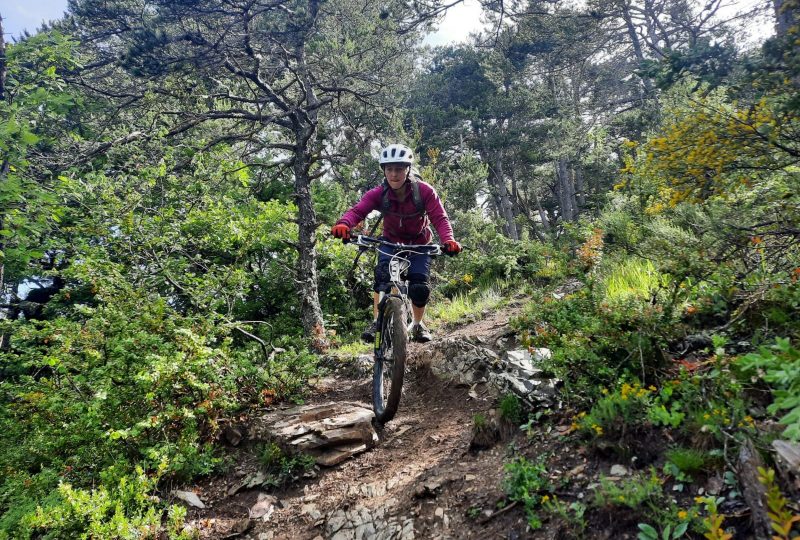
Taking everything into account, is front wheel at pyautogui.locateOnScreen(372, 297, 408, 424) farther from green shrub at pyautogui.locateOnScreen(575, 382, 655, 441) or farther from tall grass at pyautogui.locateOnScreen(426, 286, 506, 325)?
tall grass at pyautogui.locateOnScreen(426, 286, 506, 325)

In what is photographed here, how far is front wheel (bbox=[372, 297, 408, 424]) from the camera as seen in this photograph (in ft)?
13.1

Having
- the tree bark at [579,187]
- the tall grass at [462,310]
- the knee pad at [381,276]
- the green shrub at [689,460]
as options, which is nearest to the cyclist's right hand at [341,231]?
the knee pad at [381,276]

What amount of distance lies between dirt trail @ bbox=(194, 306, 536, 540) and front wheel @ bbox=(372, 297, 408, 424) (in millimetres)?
324

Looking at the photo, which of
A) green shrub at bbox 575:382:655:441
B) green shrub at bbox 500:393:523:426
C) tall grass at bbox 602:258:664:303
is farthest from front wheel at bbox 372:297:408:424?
tall grass at bbox 602:258:664:303

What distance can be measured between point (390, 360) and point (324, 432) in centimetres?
99

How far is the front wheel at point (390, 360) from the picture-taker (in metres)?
3.99

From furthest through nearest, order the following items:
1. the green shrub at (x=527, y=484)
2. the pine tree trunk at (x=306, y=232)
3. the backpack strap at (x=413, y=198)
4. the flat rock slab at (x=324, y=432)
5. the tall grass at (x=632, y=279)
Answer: the pine tree trunk at (x=306, y=232), the tall grass at (x=632, y=279), the backpack strap at (x=413, y=198), the flat rock slab at (x=324, y=432), the green shrub at (x=527, y=484)

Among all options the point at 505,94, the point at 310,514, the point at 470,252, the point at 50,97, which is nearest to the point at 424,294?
the point at 310,514

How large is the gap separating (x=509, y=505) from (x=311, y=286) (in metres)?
6.84

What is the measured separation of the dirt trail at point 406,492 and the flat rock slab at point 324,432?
13 centimetres

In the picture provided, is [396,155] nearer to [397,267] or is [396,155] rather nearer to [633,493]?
[397,267]

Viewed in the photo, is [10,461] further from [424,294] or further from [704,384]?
[704,384]

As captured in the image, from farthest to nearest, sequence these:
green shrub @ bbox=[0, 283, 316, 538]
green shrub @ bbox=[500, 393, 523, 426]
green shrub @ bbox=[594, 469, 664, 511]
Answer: green shrub @ bbox=[0, 283, 316, 538] → green shrub @ bbox=[500, 393, 523, 426] → green shrub @ bbox=[594, 469, 664, 511]

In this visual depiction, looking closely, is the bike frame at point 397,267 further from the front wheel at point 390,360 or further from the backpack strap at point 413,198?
the backpack strap at point 413,198
